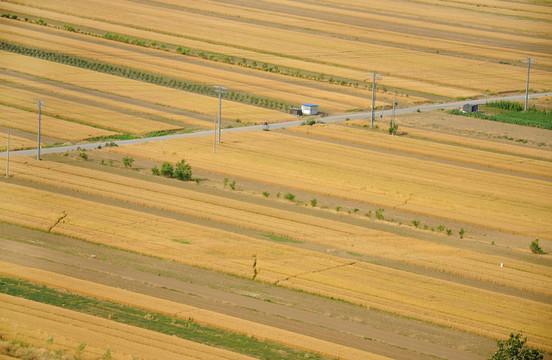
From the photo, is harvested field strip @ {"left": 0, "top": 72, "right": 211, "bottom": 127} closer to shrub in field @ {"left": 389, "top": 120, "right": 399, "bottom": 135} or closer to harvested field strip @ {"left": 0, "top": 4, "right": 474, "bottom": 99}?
shrub in field @ {"left": 389, "top": 120, "right": 399, "bottom": 135}

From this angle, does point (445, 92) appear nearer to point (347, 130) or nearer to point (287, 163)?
point (347, 130)

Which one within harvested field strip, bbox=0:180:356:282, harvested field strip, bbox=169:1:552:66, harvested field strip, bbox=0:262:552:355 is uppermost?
harvested field strip, bbox=169:1:552:66

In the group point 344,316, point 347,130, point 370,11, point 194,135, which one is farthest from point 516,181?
point 370,11

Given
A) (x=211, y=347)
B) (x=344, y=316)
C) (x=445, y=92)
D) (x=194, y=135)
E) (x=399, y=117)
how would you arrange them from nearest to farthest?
(x=211, y=347) → (x=344, y=316) → (x=194, y=135) → (x=399, y=117) → (x=445, y=92)

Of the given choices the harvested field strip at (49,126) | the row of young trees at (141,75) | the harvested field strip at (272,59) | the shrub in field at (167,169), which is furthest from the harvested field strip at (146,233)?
the harvested field strip at (272,59)

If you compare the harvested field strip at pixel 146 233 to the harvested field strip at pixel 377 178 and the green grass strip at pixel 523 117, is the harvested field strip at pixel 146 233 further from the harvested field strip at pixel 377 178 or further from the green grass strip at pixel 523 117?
the green grass strip at pixel 523 117

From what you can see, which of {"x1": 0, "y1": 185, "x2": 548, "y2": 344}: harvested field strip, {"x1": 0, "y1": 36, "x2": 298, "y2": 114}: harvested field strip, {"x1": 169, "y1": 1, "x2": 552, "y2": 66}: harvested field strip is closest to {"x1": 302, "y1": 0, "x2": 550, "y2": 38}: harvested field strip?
{"x1": 169, "y1": 1, "x2": 552, "y2": 66}: harvested field strip

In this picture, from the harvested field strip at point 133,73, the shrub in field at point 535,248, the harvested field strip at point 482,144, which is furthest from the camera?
the harvested field strip at point 133,73
